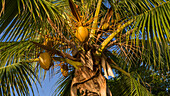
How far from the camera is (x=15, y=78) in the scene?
10.6ft

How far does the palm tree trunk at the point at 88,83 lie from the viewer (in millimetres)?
3268

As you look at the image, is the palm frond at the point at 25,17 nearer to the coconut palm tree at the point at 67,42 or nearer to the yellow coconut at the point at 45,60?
the coconut palm tree at the point at 67,42

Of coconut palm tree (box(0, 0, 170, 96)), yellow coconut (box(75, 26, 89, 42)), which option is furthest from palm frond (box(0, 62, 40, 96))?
yellow coconut (box(75, 26, 89, 42))

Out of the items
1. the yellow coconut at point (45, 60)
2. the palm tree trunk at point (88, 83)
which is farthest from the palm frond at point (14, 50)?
the palm tree trunk at point (88, 83)

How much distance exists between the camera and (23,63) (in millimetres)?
3477

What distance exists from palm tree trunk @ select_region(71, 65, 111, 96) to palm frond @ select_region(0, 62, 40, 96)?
54 cm

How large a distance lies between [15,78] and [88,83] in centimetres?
93

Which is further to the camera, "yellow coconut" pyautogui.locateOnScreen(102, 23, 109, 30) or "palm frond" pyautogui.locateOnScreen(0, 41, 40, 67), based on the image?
"yellow coconut" pyautogui.locateOnScreen(102, 23, 109, 30)

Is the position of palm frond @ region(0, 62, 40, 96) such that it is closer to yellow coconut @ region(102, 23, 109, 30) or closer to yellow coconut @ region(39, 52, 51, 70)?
yellow coconut @ region(39, 52, 51, 70)

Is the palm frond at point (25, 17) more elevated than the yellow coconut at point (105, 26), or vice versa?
the palm frond at point (25, 17)

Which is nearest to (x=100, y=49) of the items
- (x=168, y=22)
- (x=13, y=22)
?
(x=168, y=22)

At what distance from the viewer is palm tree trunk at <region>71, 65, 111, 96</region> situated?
3.27m

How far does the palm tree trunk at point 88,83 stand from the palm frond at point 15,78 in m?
0.54

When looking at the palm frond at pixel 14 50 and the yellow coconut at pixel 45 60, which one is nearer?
the yellow coconut at pixel 45 60
